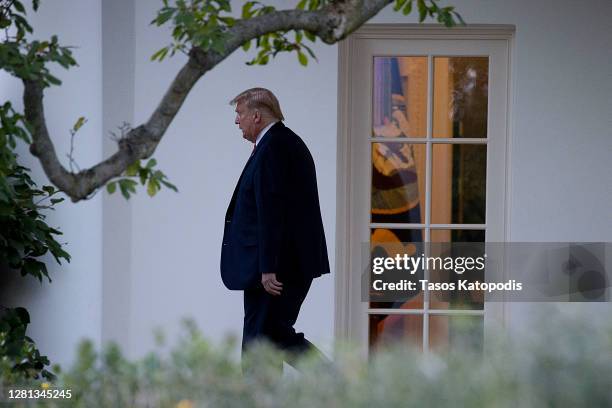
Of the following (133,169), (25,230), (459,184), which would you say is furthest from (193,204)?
(133,169)

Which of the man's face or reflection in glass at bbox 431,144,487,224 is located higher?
the man's face

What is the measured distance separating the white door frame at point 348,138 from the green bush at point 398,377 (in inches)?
143

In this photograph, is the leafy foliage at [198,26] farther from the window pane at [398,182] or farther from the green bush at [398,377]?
the window pane at [398,182]

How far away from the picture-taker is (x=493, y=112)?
634cm

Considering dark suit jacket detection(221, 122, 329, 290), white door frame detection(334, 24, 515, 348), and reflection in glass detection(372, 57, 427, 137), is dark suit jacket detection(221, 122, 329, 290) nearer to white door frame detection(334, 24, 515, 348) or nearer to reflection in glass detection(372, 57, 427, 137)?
white door frame detection(334, 24, 515, 348)

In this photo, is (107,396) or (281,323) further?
(281,323)

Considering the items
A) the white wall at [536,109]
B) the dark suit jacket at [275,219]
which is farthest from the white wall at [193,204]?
the dark suit jacket at [275,219]

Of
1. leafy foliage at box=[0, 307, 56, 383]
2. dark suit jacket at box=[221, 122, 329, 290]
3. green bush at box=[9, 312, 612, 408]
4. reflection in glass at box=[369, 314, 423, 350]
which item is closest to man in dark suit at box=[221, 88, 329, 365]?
dark suit jacket at box=[221, 122, 329, 290]

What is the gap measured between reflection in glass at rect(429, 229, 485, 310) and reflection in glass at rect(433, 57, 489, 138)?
1.97ft

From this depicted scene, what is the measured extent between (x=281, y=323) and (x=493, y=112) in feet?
6.93

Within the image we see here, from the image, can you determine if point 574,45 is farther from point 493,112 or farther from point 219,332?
point 219,332

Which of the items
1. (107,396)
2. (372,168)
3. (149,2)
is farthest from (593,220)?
(107,396)

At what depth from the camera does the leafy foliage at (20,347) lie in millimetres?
4066

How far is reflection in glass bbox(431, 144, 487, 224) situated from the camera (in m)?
6.37
